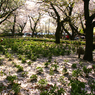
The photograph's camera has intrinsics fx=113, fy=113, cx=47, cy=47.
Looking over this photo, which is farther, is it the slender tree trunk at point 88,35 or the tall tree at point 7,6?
the tall tree at point 7,6

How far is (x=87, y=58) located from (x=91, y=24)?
1.94m

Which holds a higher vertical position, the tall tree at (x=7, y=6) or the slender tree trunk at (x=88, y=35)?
the tall tree at (x=7, y=6)

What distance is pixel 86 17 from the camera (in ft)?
21.1

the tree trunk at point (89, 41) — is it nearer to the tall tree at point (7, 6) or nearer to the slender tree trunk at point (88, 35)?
the slender tree trunk at point (88, 35)

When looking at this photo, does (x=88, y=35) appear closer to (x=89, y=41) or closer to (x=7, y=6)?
(x=89, y=41)

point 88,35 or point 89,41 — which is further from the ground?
point 88,35

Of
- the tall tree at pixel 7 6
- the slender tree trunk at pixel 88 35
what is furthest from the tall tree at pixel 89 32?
the tall tree at pixel 7 6

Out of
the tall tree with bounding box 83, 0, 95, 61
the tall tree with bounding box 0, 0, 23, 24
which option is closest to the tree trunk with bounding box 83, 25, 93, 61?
the tall tree with bounding box 83, 0, 95, 61

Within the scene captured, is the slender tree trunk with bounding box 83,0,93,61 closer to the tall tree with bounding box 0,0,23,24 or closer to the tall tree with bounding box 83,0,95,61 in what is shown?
the tall tree with bounding box 83,0,95,61

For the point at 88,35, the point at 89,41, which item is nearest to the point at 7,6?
the point at 88,35

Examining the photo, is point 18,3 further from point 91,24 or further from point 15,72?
point 15,72

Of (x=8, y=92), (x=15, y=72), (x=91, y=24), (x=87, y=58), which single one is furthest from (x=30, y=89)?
(x=91, y=24)

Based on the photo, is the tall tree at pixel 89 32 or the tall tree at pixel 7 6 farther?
the tall tree at pixel 7 6

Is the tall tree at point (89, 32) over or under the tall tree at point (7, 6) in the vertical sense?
under
